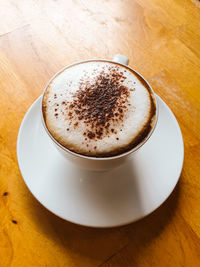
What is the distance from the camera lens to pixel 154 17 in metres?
0.96

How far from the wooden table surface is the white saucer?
55 millimetres

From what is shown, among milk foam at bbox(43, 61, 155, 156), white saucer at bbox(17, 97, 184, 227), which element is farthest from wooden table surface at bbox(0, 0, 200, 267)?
milk foam at bbox(43, 61, 155, 156)

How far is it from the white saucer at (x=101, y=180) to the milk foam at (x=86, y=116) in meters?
0.14

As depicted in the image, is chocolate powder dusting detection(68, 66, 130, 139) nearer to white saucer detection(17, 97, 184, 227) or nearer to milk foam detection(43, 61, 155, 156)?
milk foam detection(43, 61, 155, 156)

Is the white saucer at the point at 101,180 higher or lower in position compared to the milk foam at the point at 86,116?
lower

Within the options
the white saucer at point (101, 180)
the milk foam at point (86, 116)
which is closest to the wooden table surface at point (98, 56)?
the white saucer at point (101, 180)

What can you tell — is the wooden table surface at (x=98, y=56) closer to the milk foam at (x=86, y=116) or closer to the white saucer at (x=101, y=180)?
the white saucer at (x=101, y=180)

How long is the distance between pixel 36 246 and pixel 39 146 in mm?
237

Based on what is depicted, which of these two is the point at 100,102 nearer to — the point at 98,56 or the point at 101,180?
the point at 101,180

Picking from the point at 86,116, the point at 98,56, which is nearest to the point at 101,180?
the point at 86,116

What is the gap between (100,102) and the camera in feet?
1.78

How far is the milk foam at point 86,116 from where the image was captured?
0.50 meters

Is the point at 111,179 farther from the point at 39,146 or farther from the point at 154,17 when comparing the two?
the point at 154,17

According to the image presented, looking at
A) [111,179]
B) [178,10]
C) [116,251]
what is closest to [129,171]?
[111,179]
